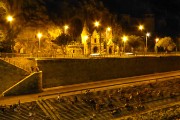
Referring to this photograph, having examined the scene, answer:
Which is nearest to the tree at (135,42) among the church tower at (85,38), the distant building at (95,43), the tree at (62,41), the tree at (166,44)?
the tree at (166,44)

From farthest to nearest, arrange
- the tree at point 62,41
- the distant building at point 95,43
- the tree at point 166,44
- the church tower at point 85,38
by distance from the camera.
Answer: the tree at point 166,44 < the distant building at point 95,43 < the church tower at point 85,38 < the tree at point 62,41

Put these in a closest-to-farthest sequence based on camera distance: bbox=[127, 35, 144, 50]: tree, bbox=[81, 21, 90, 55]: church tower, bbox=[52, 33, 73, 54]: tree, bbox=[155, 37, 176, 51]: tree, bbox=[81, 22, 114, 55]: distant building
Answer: bbox=[52, 33, 73, 54]: tree
bbox=[81, 21, 90, 55]: church tower
bbox=[81, 22, 114, 55]: distant building
bbox=[127, 35, 144, 50]: tree
bbox=[155, 37, 176, 51]: tree

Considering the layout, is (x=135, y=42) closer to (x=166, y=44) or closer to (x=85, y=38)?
(x=166, y=44)

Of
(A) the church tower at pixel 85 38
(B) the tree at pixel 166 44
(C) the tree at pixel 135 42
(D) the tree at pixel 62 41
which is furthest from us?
(B) the tree at pixel 166 44

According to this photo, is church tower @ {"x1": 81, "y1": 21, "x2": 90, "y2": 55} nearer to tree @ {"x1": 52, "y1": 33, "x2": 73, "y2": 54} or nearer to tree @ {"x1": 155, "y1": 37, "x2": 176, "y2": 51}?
tree @ {"x1": 52, "y1": 33, "x2": 73, "y2": 54}

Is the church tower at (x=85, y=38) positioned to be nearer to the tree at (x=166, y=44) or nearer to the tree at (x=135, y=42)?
the tree at (x=135, y=42)

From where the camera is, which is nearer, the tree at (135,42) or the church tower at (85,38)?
the church tower at (85,38)

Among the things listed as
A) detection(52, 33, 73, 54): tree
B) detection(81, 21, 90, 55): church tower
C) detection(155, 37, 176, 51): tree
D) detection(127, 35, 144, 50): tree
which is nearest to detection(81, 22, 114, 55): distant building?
detection(81, 21, 90, 55): church tower

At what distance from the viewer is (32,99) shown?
3666 centimetres

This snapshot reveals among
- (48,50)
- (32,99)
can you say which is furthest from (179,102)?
(48,50)

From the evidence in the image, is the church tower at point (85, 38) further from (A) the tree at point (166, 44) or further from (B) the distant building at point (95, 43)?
(A) the tree at point (166, 44)

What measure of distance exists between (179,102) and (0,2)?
35.8 metres

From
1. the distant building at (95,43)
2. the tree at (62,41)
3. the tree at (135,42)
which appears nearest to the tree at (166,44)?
the tree at (135,42)

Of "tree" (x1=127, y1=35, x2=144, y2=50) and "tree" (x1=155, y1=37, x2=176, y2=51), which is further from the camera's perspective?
"tree" (x1=155, y1=37, x2=176, y2=51)
